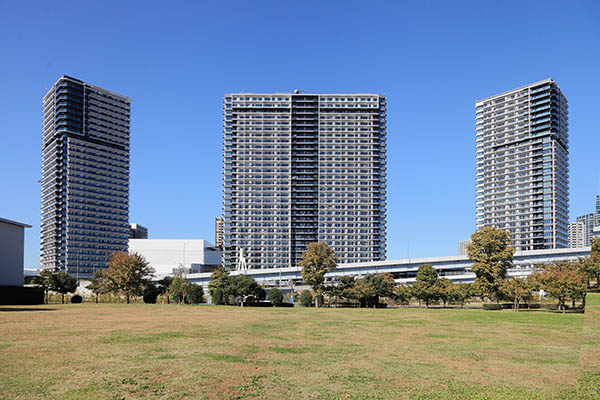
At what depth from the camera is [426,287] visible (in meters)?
79.5

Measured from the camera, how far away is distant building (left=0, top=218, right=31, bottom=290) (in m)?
77.4

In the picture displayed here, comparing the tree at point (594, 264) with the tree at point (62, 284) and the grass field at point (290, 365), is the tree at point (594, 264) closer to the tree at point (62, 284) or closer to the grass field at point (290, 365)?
the grass field at point (290, 365)

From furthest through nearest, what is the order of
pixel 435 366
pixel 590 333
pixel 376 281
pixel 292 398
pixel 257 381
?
pixel 376 281, pixel 590 333, pixel 435 366, pixel 257 381, pixel 292 398

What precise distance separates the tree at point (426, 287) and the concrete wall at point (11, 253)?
63044 millimetres

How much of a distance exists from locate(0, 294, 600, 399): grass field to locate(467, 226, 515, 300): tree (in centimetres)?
3945

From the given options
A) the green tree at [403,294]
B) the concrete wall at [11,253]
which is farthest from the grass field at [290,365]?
the concrete wall at [11,253]

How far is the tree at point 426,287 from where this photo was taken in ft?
256

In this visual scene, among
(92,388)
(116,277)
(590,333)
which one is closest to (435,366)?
(92,388)

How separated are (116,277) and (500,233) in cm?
6236

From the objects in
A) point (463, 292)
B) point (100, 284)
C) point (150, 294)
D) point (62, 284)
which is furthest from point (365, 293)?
point (62, 284)

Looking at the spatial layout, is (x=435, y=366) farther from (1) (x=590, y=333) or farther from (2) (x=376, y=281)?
(2) (x=376, y=281)

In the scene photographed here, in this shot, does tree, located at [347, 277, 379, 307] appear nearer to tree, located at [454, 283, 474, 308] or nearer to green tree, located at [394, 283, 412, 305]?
green tree, located at [394, 283, 412, 305]

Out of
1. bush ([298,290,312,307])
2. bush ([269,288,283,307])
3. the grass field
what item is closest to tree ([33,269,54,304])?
bush ([269,288,283,307])

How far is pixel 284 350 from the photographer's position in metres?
24.0
